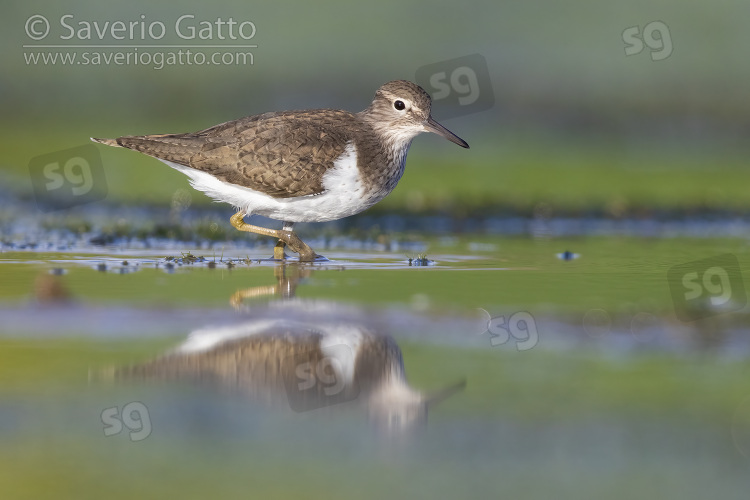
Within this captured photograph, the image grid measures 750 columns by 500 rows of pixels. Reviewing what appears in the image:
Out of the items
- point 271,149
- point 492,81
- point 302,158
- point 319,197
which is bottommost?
point 319,197

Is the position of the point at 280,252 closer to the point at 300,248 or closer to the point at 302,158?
the point at 300,248

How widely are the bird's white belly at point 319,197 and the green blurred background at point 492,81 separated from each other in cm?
716

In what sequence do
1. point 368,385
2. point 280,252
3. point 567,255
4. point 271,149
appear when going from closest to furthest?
point 368,385 → point 271,149 → point 280,252 → point 567,255

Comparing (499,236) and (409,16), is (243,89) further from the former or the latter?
(499,236)

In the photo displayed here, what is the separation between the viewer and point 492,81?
23344 mm

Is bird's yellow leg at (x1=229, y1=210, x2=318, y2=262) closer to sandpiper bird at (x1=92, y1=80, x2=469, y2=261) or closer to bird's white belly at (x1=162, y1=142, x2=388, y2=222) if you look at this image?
sandpiper bird at (x1=92, y1=80, x2=469, y2=261)

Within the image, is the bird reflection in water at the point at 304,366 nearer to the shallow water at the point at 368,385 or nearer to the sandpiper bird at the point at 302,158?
the shallow water at the point at 368,385

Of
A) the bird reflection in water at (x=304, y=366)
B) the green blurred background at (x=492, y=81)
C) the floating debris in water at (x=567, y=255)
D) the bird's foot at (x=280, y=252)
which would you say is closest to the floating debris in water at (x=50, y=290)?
the bird reflection in water at (x=304, y=366)

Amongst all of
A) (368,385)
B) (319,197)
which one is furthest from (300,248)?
(368,385)

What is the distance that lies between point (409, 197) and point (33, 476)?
11.7 meters

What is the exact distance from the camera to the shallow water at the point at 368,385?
199 inches

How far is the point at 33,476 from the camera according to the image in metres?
4.91

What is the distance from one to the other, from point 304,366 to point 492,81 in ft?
57.2

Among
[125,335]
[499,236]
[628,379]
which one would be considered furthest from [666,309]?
[499,236]
